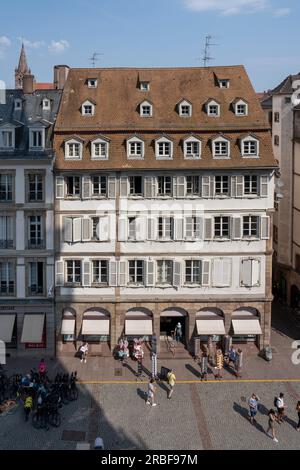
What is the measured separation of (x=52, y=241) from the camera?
5088cm

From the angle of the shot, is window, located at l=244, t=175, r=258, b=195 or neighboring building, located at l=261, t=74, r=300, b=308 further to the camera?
neighboring building, located at l=261, t=74, r=300, b=308

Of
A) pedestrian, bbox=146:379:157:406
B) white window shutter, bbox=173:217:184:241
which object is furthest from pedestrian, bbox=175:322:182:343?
pedestrian, bbox=146:379:157:406

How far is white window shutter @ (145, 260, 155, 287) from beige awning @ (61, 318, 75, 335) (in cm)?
743

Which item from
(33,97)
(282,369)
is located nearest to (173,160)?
(33,97)

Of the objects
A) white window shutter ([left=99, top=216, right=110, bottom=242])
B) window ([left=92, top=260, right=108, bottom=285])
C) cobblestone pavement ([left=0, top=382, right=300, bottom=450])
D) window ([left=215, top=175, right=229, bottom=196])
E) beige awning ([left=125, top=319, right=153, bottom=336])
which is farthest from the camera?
window ([left=92, top=260, right=108, bottom=285])

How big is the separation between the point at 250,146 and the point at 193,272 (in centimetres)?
1179

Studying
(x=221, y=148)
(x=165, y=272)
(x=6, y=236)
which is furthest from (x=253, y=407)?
(x=6, y=236)

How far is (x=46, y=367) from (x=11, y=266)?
9.05 meters

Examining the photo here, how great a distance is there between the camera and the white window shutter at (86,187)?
164 ft

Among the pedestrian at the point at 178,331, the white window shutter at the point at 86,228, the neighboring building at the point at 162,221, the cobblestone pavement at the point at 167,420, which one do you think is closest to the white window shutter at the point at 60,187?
the neighboring building at the point at 162,221

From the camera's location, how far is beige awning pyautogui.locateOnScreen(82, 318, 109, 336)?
51.3 m

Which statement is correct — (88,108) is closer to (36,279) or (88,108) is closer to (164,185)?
(164,185)

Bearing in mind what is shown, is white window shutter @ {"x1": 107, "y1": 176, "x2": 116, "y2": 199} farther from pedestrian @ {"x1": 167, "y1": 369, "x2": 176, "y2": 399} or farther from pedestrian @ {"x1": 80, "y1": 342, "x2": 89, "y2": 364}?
pedestrian @ {"x1": 167, "y1": 369, "x2": 176, "y2": 399}

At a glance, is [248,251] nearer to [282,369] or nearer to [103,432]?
[282,369]
